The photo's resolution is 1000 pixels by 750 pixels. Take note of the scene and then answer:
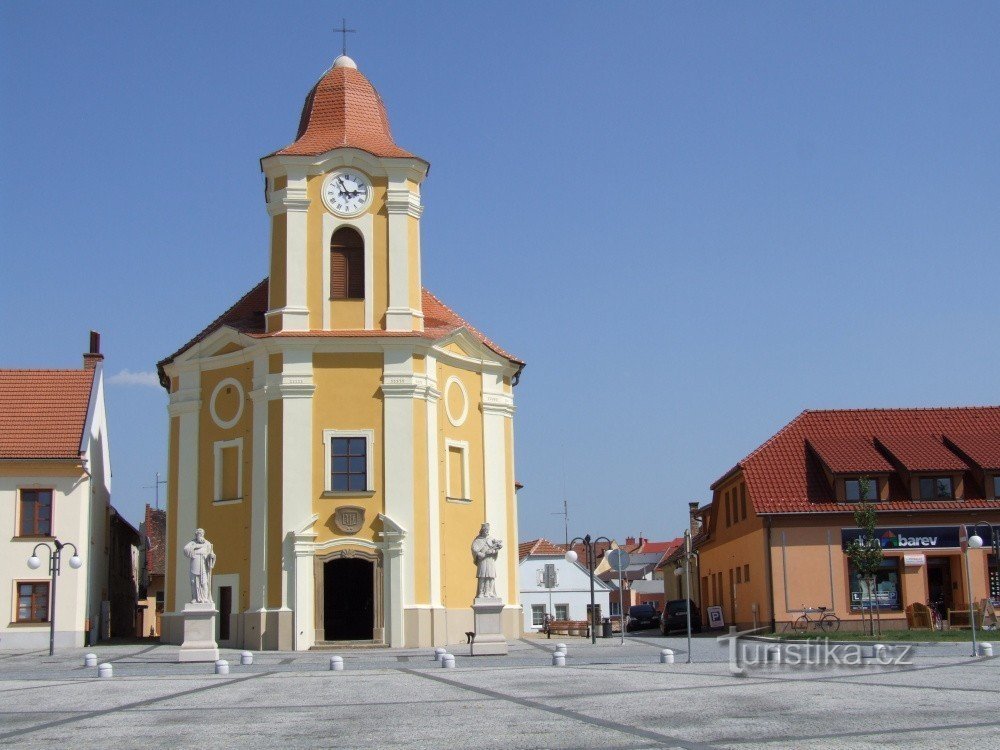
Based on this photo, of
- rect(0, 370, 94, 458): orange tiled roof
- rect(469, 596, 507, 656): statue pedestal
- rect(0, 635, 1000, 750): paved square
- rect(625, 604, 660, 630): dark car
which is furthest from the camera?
rect(625, 604, 660, 630): dark car

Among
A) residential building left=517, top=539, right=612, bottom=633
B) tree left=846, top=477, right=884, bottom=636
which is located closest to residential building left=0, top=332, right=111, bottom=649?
tree left=846, top=477, right=884, bottom=636

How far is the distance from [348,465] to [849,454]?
1805 cm

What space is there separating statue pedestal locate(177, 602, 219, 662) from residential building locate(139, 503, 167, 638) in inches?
1373

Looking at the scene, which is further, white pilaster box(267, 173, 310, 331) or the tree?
white pilaster box(267, 173, 310, 331)

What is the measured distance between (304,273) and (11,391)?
13.3 m

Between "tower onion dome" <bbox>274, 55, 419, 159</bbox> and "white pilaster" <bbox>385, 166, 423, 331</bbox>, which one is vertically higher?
"tower onion dome" <bbox>274, 55, 419, 159</bbox>

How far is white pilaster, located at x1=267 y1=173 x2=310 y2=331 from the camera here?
1487 inches

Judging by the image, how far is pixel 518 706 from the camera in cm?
1561

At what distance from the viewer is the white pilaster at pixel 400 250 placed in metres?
38.1

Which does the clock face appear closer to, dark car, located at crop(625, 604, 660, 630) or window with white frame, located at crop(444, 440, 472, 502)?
window with white frame, located at crop(444, 440, 472, 502)

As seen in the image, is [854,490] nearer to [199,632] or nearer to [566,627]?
[566,627]

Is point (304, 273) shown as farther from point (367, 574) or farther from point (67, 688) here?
point (67, 688)

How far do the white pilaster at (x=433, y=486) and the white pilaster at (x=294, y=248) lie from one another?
13.8 feet

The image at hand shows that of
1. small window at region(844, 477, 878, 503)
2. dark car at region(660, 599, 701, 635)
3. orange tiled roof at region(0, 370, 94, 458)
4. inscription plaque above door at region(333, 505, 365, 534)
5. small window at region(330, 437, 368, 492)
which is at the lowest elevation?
dark car at region(660, 599, 701, 635)
